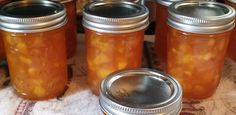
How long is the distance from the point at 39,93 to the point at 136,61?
0.64ft

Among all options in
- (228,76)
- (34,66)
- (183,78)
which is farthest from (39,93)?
(228,76)

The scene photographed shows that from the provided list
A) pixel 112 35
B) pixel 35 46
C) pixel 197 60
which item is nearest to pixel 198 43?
pixel 197 60

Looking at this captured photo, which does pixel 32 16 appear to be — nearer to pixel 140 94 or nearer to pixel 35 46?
pixel 35 46

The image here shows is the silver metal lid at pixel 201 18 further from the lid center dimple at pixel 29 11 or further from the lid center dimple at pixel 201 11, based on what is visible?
the lid center dimple at pixel 29 11

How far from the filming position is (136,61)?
64 cm

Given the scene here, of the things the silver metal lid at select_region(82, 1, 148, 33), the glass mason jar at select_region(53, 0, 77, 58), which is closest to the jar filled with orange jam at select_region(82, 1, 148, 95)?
the silver metal lid at select_region(82, 1, 148, 33)

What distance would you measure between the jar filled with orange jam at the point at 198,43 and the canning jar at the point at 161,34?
0.07 meters

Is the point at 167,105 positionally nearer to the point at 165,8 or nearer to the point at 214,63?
the point at 214,63

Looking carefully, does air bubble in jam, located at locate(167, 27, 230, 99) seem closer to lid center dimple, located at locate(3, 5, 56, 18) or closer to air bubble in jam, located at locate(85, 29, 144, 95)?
air bubble in jam, located at locate(85, 29, 144, 95)

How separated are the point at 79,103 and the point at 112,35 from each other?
0.48 feet

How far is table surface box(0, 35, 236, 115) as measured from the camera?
0.60 meters

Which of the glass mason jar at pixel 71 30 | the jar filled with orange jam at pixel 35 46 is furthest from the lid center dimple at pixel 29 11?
the glass mason jar at pixel 71 30

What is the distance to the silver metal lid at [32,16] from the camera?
554mm

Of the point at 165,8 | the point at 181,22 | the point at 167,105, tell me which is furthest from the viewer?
the point at 165,8
